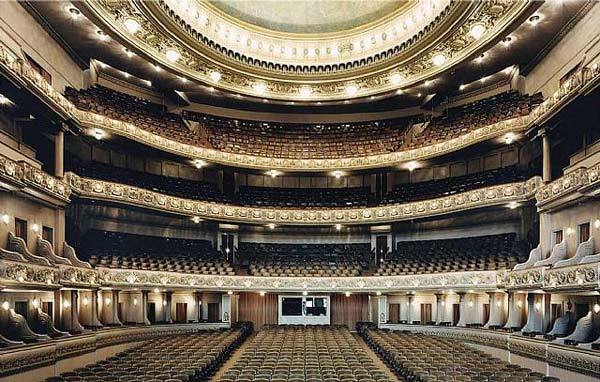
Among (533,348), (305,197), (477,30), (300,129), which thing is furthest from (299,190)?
(533,348)

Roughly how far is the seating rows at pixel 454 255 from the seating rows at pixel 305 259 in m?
1.66

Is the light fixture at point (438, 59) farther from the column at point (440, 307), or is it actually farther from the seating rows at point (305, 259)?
the seating rows at point (305, 259)

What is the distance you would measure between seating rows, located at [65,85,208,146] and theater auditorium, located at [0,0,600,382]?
155 millimetres

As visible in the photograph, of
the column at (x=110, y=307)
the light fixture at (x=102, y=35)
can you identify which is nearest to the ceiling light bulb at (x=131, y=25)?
the light fixture at (x=102, y=35)

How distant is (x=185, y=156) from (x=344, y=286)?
33.5 ft

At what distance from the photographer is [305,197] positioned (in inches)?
1145

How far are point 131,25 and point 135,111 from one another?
21.1 ft

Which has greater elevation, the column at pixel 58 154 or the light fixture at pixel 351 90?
the light fixture at pixel 351 90

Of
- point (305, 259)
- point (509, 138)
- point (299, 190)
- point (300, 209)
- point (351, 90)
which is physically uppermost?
point (351, 90)

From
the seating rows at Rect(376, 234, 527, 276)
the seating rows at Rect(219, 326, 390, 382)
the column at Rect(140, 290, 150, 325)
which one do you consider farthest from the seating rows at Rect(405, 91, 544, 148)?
the column at Rect(140, 290, 150, 325)

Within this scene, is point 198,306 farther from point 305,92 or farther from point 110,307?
point 305,92

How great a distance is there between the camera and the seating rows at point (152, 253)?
21438 mm

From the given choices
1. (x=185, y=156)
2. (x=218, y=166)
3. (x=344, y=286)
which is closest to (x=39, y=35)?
(x=185, y=156)

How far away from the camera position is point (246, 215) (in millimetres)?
25922
